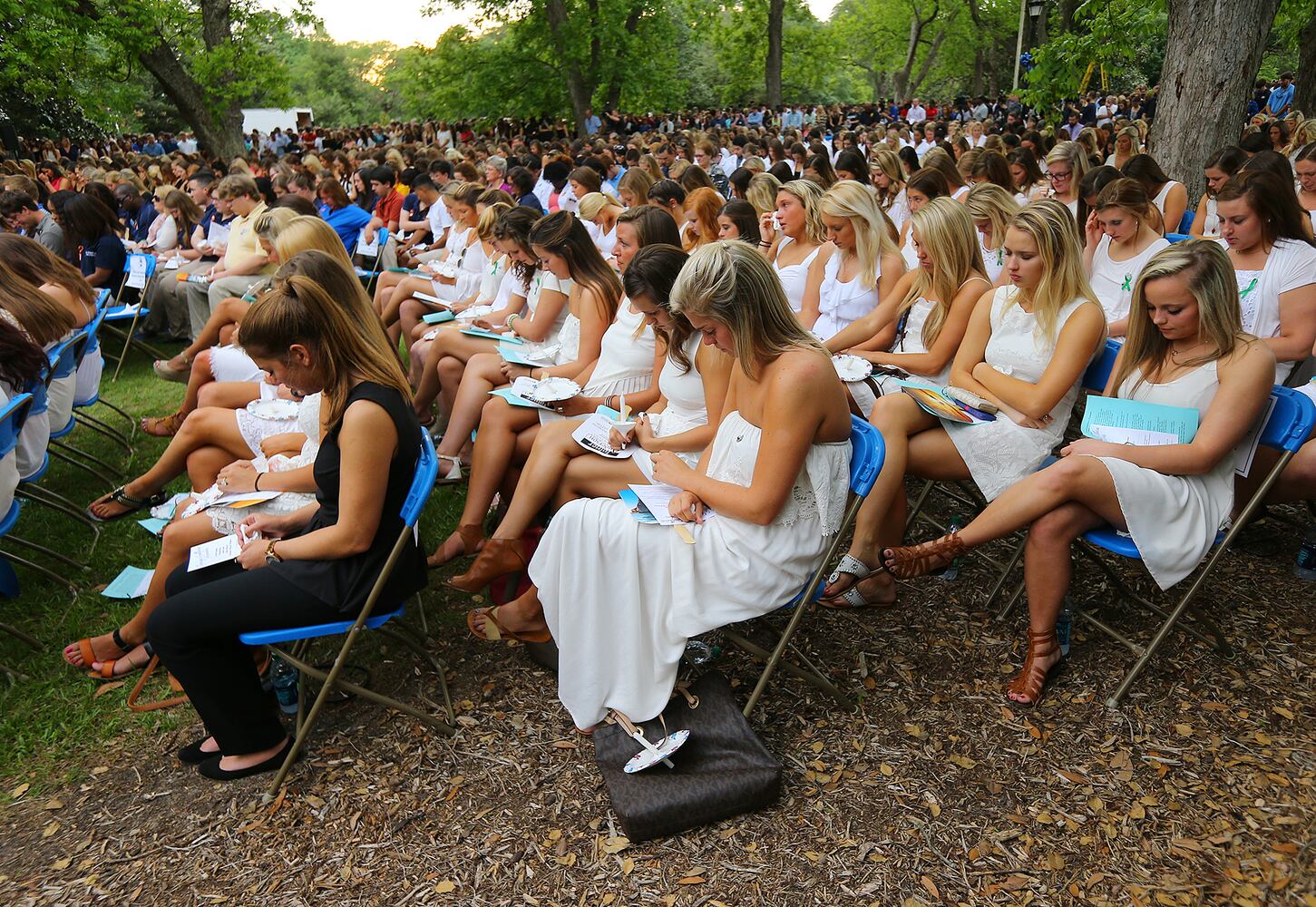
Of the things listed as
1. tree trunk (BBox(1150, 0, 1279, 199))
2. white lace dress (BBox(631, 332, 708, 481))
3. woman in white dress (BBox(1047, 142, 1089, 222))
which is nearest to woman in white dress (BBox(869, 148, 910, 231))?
woman in white dress (BBox(1047, 142, 1089, 222))

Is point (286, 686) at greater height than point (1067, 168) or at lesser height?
lesser

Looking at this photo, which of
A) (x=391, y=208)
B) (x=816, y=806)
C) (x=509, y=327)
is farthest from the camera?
(x=391, y=208)

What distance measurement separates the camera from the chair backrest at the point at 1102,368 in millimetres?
3830

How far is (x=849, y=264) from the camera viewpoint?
16.8 ft

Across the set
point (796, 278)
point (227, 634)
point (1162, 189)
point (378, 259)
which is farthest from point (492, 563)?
point (378, 259)

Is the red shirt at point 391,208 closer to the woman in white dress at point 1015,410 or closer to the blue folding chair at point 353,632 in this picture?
the woman in white dress at point 1015,410

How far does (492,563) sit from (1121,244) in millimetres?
3908

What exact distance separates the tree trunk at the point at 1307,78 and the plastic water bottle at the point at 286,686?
15333mm

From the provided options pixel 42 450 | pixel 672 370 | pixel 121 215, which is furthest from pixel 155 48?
pixel 672 370

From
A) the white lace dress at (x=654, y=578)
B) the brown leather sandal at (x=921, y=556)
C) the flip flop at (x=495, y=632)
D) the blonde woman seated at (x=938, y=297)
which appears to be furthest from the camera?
the blonde woman seated at (x=938, y=297)

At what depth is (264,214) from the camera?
21.1 ft

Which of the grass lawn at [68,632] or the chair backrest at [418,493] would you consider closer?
the chair backrest at [418,493]

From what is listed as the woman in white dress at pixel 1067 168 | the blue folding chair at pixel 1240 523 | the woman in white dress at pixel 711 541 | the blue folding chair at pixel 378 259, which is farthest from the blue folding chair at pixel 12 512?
the woman in white dress at pixel 1067 168

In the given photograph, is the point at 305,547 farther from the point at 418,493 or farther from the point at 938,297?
the point at 938,297
